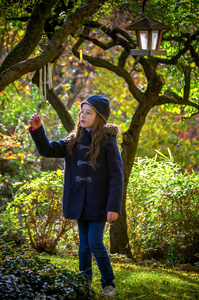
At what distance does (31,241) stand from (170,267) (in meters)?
1.81

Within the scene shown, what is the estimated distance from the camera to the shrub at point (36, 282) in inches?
91.3

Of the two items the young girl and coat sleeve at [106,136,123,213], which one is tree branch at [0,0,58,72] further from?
coat sleeve at [106,136,123,213]

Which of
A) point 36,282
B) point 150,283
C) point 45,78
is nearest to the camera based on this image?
point 36,282

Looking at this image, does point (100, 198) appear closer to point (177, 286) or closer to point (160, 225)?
point (177, 286)

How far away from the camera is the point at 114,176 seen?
11.1 feet

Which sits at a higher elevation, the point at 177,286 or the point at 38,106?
the point at 38,106

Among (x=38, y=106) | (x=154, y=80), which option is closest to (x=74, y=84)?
(x=38, y=106)

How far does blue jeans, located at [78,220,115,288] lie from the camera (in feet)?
10.8

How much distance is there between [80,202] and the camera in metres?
3.34

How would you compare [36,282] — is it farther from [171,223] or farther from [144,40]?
[171,223]

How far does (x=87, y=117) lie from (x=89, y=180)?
1.78 feet

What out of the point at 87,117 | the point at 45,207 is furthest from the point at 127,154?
the point at 87,117

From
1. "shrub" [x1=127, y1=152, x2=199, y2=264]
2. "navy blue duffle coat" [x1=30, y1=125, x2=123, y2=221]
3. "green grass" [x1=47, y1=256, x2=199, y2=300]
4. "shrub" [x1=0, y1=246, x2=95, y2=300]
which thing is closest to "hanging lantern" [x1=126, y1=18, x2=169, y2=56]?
"navy blue duffle coat" [x1=30, y1=125, x2=123, y2=221]

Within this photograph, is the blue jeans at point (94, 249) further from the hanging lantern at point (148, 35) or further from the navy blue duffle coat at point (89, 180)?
the hanging lantern at point (148, 35)
